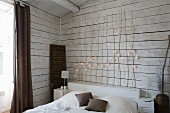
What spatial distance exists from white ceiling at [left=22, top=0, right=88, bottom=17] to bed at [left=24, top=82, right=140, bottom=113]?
6.88 feet

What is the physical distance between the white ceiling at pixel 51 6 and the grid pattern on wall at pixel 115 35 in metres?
0.18

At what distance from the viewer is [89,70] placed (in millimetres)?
4031

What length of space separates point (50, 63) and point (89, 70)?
1105 millimetres

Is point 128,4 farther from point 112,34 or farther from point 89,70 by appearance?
point 89,70

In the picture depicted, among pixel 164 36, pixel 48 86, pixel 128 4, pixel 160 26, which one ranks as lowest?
pixel 48 86

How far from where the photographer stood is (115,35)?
366 centimetres

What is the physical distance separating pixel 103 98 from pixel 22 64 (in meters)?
1.90

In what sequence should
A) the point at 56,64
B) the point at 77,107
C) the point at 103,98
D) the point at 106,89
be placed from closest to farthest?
the point at 77,107, the point at 103,98, the point at 106,89, the point at 56,64

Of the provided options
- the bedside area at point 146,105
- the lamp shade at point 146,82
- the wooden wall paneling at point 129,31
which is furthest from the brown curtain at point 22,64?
the lamp shade at point 146,82

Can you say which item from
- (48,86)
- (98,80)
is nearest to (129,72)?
(98,80)

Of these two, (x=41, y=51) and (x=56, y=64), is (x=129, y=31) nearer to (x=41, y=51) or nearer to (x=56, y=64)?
(x=56, y=64)

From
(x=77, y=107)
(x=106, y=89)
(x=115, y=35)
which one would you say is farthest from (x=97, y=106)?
(x=115, y=35)

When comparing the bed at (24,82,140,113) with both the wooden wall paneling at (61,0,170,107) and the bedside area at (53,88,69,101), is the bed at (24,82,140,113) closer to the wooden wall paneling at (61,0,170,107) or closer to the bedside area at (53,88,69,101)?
the bedside area at (53,88,69,101)

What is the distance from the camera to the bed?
2.65 m
